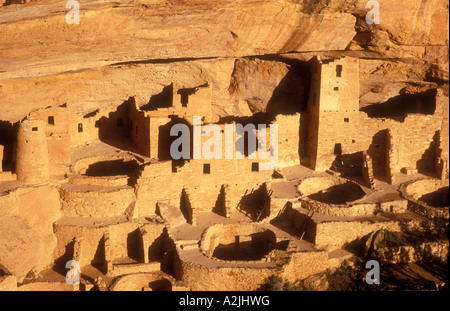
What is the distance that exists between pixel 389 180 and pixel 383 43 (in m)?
5.60

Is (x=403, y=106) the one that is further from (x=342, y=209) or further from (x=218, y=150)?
(x=218, y=150)

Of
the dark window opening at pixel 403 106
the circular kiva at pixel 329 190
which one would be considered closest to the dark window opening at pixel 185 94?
the circular kiva at pixel 329 190

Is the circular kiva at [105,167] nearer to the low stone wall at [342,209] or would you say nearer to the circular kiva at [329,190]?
the circular kiva at [329,190]

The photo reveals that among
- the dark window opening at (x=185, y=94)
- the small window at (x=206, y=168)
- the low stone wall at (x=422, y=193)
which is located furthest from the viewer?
the dark window opening at (x=185, y=94)

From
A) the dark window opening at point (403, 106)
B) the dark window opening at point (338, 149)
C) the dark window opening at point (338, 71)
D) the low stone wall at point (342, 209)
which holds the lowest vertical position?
the low stone wall at point (342, 209)

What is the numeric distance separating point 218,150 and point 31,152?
22.4ft

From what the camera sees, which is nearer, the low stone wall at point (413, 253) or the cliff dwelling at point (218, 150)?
the cliff dwelling at point (218, 150)

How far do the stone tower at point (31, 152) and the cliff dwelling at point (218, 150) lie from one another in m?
0.05

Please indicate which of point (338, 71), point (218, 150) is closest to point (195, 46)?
point (218, 150)

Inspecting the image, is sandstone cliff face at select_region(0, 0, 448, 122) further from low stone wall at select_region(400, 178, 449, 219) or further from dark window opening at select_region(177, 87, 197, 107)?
low stone wall at select_region(400, 178, 449, 219)

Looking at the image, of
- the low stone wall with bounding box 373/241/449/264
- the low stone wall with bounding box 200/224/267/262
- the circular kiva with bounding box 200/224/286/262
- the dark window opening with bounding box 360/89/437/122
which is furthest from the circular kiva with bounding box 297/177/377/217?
the dark window opening with bounding box 360/89/437/122

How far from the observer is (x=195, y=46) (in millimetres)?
20609

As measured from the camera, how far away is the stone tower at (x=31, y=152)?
794 inches

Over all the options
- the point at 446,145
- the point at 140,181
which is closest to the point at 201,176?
the point at 140,181
